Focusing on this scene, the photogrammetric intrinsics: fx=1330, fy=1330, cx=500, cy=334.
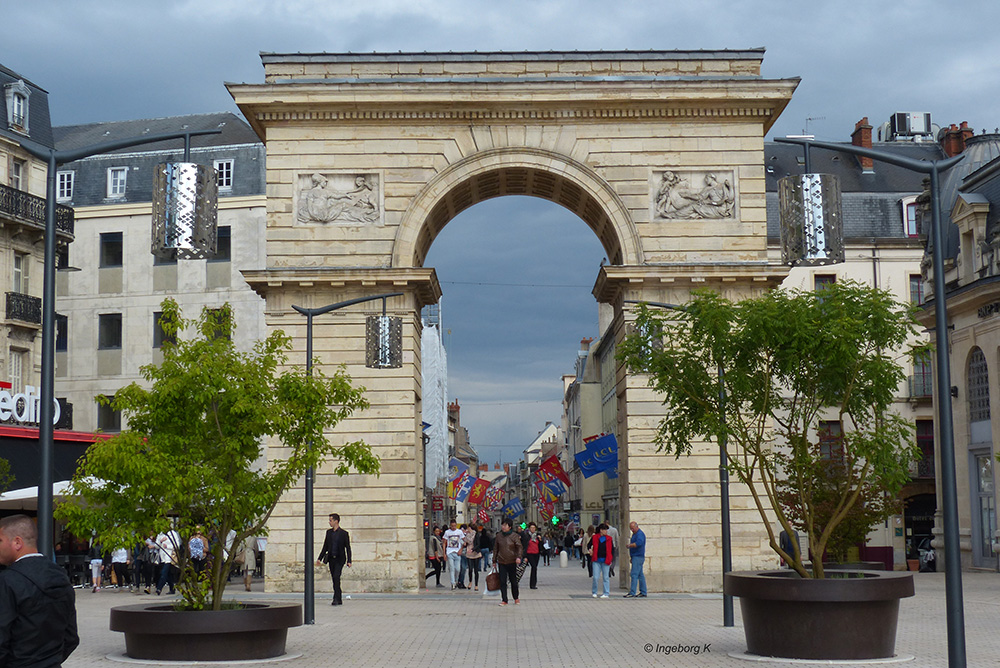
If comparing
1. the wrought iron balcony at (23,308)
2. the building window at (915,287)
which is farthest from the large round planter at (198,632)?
the building window at (915,287)

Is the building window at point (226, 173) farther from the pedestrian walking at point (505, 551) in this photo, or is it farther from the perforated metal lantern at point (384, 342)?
the pedestrian walking at point (505, 551)

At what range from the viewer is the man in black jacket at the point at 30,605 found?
26.6 feet

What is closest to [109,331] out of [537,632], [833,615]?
[537,632]

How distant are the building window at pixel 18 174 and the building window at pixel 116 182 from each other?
1055 cm

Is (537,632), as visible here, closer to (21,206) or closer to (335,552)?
(335,552)

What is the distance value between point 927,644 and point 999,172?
25.0m

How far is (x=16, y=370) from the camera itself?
41.3 metres

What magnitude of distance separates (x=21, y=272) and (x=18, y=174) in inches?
121

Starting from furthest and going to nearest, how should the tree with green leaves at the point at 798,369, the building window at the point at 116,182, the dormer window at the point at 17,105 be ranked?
1. the building window at the point at 116,182
2. the dormer window at the point at 17,105
3. the tree with green leaves at the point at 798,369

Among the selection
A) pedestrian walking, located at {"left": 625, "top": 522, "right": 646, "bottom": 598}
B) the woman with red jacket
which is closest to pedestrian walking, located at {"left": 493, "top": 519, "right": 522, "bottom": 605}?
the woman with red jacket

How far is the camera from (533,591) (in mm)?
34750

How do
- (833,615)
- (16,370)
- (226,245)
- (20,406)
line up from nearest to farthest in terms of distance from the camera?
(833,615) < (20,406) < (16,370) < (226,245)

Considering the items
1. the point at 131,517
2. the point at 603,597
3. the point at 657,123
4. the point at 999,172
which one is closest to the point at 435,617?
the point at 603,597

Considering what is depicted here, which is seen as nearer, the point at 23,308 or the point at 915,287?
the point at 23,308
